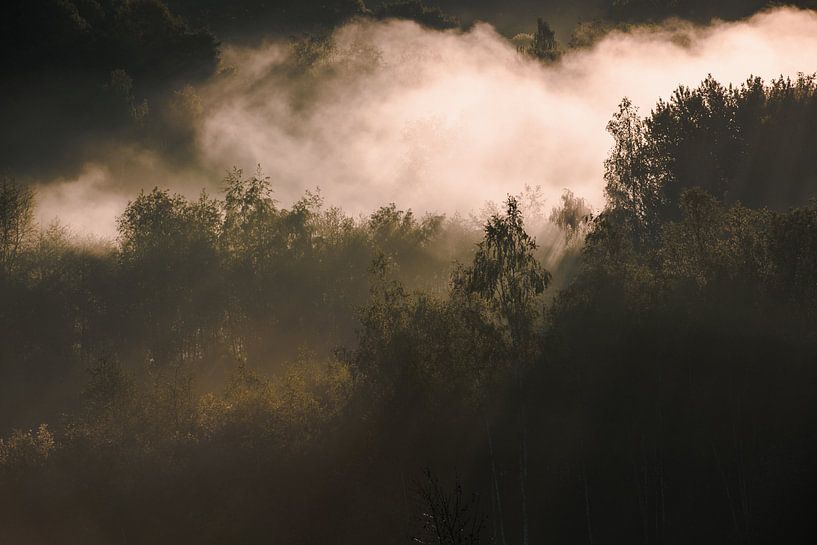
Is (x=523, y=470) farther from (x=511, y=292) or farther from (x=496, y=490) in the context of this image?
A: (x=511, y=292)

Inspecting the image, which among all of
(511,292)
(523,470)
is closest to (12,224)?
(511,292)

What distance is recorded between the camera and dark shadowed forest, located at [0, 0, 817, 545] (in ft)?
180

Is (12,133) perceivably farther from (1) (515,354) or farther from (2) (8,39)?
(1) (515,354)

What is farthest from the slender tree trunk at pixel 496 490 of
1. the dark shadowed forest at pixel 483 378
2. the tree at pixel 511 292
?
the tree at pixel 511 292

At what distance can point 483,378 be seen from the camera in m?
57.5

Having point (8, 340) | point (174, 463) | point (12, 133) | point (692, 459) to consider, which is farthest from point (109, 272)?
point (692, 459)

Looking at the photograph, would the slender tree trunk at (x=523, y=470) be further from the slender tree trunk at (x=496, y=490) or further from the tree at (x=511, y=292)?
the slender tree trunk at (x=496, y=490)

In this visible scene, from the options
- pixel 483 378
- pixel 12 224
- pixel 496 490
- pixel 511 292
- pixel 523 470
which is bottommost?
pixel 496 490

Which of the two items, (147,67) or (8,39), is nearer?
(8,39)

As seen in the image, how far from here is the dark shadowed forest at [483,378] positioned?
5491cm

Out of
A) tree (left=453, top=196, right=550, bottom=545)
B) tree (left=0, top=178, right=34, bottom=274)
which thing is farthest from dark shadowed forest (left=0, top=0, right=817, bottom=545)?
tree (left=0, top=178, right=34, bottom=274)

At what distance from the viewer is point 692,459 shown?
54875 mm

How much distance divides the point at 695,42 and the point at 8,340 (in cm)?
12821

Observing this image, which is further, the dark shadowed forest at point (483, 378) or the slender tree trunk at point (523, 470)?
the dark shadowed forest at point (483, 378)
